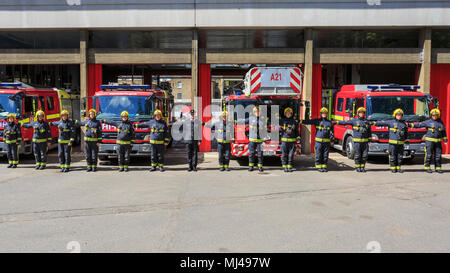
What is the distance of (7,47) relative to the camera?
50.6 feet

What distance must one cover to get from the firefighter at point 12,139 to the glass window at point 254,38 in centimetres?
726

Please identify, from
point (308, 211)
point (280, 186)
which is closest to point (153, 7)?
point (280, 186)

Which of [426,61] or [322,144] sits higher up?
[426,61]

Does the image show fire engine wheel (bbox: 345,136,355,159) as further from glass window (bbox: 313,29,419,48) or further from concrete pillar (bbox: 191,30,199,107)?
concrete pillar (bbox: 191,30,199,107)

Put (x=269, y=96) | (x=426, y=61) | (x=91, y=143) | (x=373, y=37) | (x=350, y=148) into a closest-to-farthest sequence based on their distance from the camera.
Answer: (x=91, y=143), (x=269, y=96), (x=350, y=148), (x=426, y=61), (x=373, y=37)

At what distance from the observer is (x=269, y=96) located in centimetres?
1179

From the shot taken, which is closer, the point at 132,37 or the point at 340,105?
the point at 340,105

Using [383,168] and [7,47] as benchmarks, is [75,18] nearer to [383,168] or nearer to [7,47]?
[7,47]

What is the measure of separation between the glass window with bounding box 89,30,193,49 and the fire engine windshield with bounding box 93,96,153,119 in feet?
12.7

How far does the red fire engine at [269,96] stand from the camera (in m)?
11.4

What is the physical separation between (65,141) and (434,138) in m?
10.1

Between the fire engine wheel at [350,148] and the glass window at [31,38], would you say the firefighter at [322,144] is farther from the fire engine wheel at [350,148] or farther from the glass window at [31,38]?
the glass window at [31,38]

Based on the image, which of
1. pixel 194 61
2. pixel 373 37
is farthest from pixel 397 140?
pixel 194 61

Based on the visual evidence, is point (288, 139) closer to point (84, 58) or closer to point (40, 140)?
point (40, 140)
